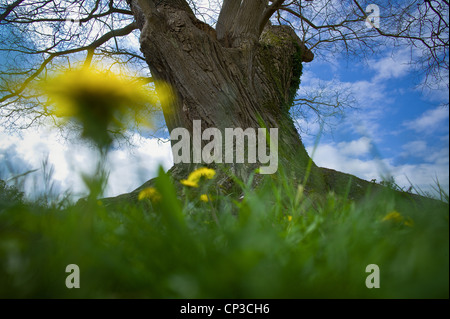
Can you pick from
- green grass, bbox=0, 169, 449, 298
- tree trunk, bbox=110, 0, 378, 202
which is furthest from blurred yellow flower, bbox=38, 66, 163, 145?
tree trunk, bbox=110, 0, 378, 202

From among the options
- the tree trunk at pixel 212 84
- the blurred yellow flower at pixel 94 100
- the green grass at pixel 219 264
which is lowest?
the green grass at pixel 219 264

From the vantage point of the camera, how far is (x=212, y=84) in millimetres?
3027

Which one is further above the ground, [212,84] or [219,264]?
[212,84]

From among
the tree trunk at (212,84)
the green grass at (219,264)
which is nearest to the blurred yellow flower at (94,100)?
the green grass at (219,264)

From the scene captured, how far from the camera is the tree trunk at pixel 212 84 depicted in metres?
2.80

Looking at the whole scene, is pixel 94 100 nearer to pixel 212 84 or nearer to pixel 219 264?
pixel 219 264

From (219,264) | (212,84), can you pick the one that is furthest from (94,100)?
(212,84)

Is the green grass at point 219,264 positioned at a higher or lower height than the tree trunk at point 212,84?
lower

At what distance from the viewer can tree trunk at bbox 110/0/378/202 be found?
2805 millimetres

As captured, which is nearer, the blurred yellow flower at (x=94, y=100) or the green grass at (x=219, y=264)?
the green grass at (x=219, y=264)

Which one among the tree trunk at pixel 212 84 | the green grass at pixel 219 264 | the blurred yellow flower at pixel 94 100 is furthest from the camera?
the tree trunk at pixel 212 84

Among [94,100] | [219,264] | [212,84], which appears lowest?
[219,264]

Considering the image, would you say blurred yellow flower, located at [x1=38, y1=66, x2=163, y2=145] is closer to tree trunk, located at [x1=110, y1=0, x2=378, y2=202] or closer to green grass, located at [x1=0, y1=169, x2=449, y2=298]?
green grass, located at [x1=0, y1=169, x2=449, y2=298]

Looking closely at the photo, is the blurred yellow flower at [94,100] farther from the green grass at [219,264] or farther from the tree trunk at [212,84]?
the tree trunk at [212,84]
